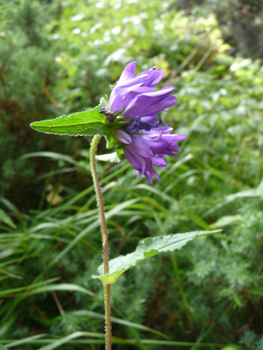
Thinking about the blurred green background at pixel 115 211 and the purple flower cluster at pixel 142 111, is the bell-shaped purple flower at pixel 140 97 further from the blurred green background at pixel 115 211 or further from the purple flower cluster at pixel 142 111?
the blurred green background at pixel 115 211

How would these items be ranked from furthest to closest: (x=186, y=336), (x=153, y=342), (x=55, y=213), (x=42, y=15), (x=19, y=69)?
1. (x=42, y=15)
2. (x=19, y=69)
3. (x=55, y=213)
4. (x=186, y=336)
5. (x=153, y=342)

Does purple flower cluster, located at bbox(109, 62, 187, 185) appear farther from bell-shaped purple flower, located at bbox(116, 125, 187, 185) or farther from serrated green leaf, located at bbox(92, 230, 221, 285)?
serrated green leaf, located at bbox(92, 230, 221, 285)

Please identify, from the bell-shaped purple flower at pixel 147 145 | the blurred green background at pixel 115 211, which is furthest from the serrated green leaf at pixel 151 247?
the blurred green background at pixel 115 211

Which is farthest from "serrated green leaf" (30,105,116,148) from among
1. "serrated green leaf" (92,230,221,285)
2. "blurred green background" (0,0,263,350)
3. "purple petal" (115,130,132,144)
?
"blurred green background" (0,0,263,350)

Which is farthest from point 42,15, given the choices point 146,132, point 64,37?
point 146,132

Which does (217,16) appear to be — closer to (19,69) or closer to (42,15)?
(42,15)

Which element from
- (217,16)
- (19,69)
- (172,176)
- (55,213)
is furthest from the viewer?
(217,16)

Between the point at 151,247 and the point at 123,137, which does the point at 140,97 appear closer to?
the point at 123,137

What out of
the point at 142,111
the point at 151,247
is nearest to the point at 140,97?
the point at 142,111
